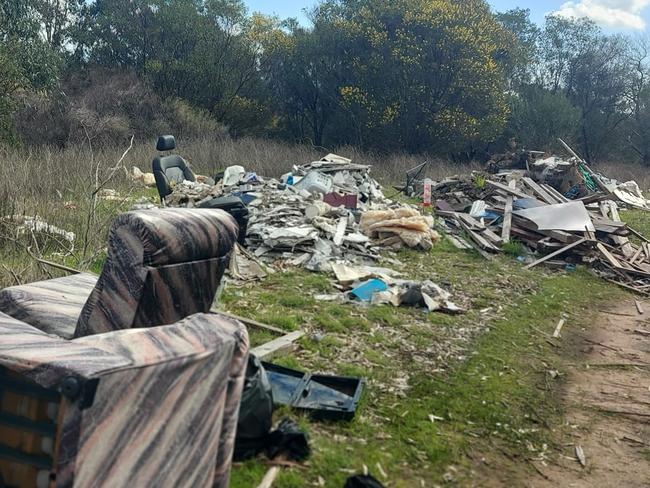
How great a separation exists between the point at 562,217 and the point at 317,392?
7804 mm

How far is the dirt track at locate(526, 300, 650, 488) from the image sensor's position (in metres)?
3.34

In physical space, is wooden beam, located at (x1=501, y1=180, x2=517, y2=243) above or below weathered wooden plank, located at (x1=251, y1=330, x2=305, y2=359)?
below

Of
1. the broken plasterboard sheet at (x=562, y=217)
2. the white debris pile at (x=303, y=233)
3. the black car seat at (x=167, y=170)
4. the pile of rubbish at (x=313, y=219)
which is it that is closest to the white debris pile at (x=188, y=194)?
the pile of rubbish at (x=313, y=219)

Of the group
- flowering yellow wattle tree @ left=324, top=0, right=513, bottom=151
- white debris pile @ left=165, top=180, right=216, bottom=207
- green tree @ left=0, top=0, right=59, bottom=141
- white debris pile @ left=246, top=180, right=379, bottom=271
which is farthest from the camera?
flowering yellow wattle tree @ left=324, top=0, right=513, bottom=151

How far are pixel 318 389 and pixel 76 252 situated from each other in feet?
12.2

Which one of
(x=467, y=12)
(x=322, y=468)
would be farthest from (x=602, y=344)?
(x=467, y=12)

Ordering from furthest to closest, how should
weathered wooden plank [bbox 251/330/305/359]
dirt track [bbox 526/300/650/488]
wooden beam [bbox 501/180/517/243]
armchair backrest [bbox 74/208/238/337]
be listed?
wooden beam [bbox 501/180/517/243], weathered wooden plank [bbox 251/330/305/359], dirt track [bbox 526/300/650/488], armchair backrest [bbox 74/208/238/337]

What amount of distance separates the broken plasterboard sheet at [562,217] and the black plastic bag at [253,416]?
323 inches

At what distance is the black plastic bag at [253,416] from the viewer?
111 inches

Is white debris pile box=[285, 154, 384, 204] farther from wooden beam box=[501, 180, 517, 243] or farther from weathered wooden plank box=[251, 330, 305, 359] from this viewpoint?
weathered wooden plank box=[251, 330, 305, 359]

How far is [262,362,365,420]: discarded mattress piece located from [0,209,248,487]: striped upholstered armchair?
4.47ft

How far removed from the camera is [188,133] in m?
23.1

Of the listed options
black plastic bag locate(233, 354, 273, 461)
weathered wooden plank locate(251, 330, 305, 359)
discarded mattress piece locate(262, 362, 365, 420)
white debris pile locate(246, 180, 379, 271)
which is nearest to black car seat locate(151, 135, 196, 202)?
white debris pile locate(246, 180, 379, 271)

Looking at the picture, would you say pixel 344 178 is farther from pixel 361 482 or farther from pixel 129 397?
pixel 129 397
